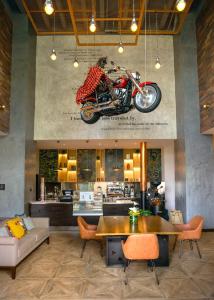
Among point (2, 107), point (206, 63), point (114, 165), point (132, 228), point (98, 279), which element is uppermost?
point (206, 63)

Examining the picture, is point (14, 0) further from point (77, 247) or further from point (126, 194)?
point (126, 194)

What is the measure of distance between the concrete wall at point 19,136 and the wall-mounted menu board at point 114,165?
4.48 meters

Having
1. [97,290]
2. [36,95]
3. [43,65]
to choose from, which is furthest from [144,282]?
[43,65]

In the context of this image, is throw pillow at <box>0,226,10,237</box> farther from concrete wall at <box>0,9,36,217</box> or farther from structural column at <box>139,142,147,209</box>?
structural column at <box>139,142,147,209</box>

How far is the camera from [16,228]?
5.79 metres

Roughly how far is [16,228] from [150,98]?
143 inches

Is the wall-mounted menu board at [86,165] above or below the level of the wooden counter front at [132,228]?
above

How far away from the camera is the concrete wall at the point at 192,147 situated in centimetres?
856

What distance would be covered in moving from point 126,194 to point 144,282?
755 cm

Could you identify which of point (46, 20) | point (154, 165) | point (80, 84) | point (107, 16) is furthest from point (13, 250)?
point (154, 165)

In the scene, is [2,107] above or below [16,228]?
above

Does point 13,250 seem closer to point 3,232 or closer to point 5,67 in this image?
point 3,232

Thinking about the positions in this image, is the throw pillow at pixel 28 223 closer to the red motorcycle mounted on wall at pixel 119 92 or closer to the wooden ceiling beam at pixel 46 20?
the red motorcycle mounted on wall at pixel 119 92

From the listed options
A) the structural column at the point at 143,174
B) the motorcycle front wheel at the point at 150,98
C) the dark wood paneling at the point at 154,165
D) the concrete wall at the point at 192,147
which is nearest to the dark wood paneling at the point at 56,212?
the structural column at the point at 143,174
